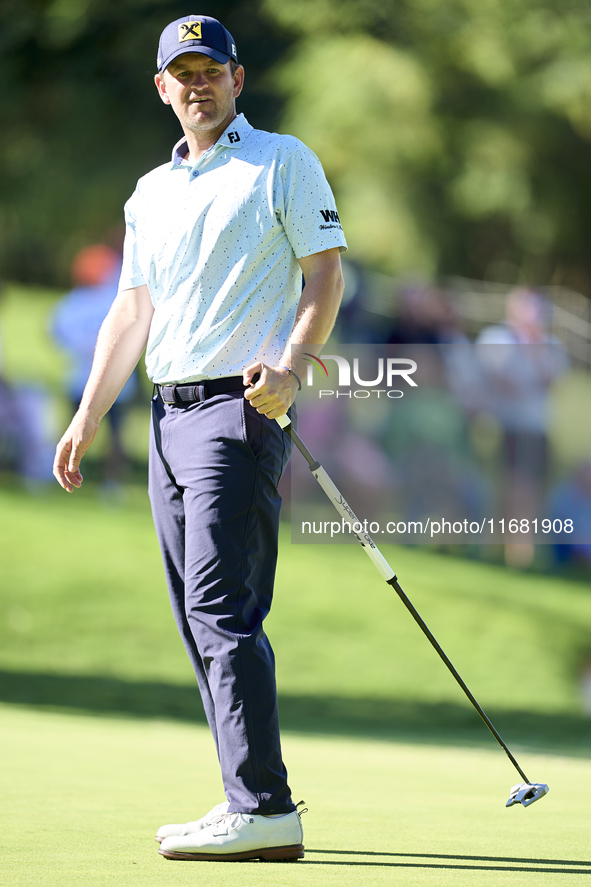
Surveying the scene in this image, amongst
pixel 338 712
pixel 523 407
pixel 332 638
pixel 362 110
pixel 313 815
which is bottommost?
pixel 338 712

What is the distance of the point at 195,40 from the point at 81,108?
32.1 feet

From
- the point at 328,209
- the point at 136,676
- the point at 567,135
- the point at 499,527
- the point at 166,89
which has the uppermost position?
the point at 567,135

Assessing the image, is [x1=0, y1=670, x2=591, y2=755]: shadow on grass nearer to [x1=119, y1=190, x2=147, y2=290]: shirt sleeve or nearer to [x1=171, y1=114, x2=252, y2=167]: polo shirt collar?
[x1=119, y1=190, x2=147, y2=290]: shirt sleeve

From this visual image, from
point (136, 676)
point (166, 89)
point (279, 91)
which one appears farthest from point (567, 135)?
point (166, 89)

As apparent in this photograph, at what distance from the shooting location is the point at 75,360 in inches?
342

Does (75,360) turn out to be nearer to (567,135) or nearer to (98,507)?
(98,507)

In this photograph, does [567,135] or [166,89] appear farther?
[567,135]

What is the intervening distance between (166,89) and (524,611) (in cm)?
513

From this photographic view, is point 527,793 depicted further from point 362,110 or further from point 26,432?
point 362,110

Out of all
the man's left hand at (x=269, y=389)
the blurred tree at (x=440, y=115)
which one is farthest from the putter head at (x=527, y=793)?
the blurred tree at (x=440, y=115)

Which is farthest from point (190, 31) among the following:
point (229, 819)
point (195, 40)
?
point (229, 819)

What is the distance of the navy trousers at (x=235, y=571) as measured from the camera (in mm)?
1923

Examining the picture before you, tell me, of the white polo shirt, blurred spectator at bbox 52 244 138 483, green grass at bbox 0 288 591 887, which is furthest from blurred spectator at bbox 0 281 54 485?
the white polo shirt

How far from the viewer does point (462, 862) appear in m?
1.88
